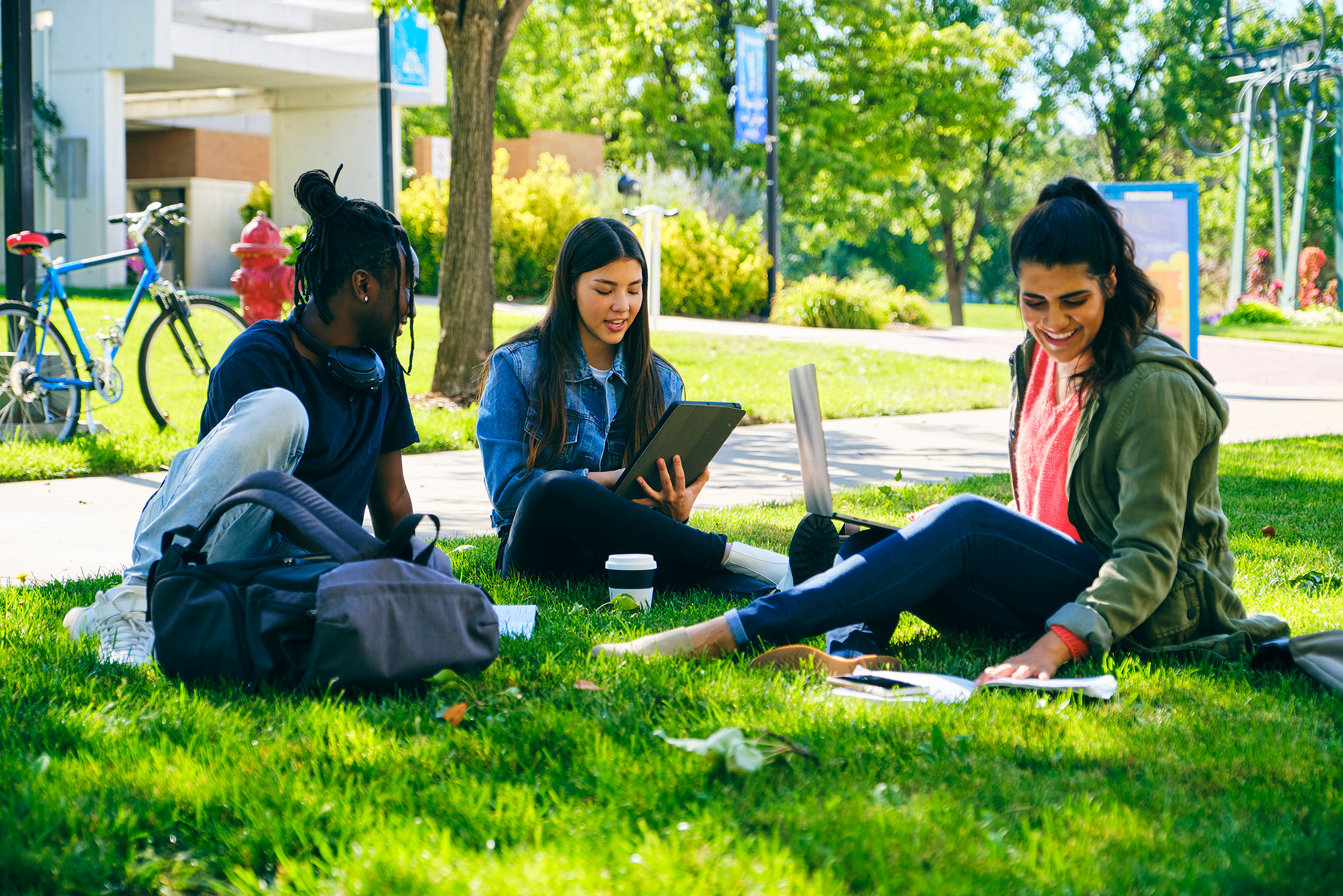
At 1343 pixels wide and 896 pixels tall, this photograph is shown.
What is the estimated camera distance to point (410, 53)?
24.1 m

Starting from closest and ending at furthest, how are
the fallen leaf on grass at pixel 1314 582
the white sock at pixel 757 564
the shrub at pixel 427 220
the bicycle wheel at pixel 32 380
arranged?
the white sock at pixel 757 564
the fallen leaf on grass at pixel 1314 582
the bicycle wheel at pixel 32 380
the shrub at pixel 427 220

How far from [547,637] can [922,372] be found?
9904mm

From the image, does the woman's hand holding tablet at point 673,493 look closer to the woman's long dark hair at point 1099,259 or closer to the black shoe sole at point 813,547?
the black shoe sole at point 813,547

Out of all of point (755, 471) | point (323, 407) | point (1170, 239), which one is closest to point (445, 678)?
point (323, 407)

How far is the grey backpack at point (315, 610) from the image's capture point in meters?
2.88

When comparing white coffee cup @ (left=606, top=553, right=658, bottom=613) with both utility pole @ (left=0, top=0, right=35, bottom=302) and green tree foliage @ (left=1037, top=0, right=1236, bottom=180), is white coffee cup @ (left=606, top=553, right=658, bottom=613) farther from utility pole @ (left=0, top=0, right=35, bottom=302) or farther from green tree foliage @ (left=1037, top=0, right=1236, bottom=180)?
green tree foliage @ (left=1037, top=0, right=1236, bottom=180)

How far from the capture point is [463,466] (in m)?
7.48

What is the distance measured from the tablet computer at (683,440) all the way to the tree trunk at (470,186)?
5285 mm

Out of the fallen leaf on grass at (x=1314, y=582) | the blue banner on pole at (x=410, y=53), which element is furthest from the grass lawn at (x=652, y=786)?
the blue banner on pole at (x=410, y=53)

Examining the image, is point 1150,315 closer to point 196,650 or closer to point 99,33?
point 196,650

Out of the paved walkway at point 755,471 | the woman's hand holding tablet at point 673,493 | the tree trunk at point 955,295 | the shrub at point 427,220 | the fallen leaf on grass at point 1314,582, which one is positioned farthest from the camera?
the tree trunk at point 955,295

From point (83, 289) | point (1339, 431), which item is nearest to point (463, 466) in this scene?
point (1339, 431)

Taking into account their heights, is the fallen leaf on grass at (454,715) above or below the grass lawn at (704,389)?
below

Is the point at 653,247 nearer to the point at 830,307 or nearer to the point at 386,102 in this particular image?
the point at 830,307
